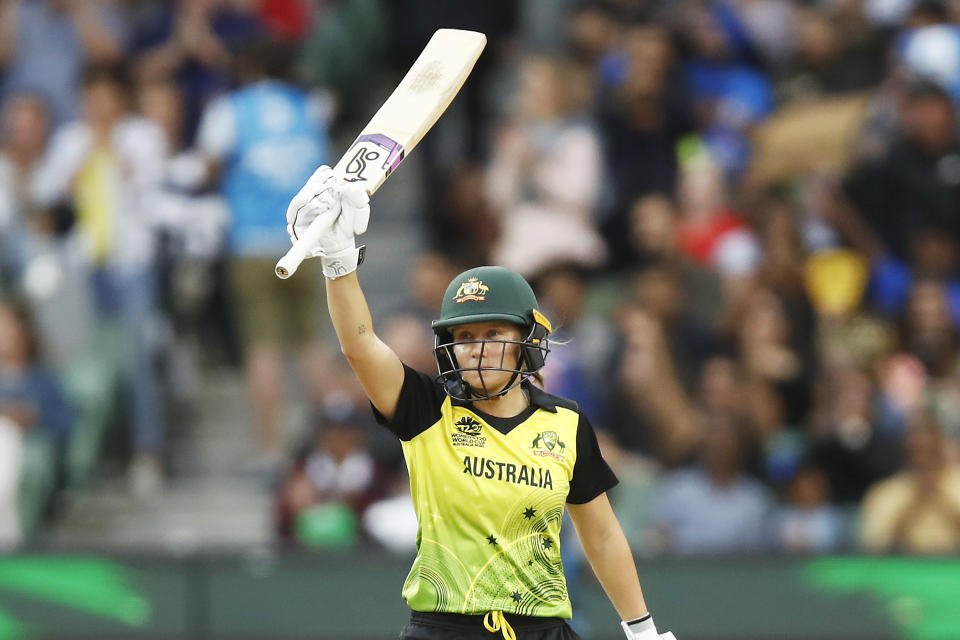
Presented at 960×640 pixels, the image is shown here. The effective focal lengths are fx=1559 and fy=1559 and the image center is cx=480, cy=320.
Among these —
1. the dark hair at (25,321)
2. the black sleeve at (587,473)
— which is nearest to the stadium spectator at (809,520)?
the black sleeve at (587,473)

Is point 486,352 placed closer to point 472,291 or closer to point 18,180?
point 472,291

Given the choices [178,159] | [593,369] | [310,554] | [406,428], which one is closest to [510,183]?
[593,369]

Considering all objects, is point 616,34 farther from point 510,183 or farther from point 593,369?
point 593,369

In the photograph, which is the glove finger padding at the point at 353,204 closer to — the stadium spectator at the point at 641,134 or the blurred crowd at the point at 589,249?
the blurred crowd at the point at 589,249

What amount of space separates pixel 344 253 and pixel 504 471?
777mm

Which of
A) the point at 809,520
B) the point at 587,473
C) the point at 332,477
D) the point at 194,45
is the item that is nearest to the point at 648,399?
the point at 809,520

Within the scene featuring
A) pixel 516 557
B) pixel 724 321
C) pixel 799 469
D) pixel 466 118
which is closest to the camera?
pixel 516 557

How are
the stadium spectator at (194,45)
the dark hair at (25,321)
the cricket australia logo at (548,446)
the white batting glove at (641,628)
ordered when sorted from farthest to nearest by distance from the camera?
the stadium spectator at (194,45) → the dark hair at (25,321) → the white batting glove at (641,628) → the cricket australia logo at (548,446)

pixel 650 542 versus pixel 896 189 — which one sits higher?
pixel 896 189

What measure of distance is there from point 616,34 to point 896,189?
2.45 m

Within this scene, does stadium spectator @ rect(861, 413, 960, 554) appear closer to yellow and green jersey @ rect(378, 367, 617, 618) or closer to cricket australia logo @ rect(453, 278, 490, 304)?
yellow and green jersey @ rect(378, 367, 617, 618)

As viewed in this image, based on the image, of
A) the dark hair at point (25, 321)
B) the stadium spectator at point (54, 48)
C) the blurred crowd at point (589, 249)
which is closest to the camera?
the blurred crowd at point (589, 249)

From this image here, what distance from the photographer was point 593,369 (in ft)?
30.3

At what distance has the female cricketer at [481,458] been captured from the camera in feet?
14.3
